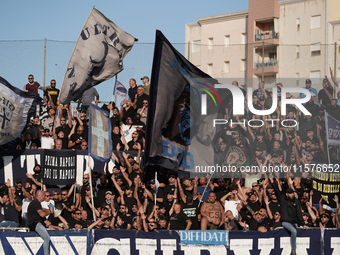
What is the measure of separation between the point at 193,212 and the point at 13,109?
608cm

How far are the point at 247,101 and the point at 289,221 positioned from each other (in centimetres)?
370

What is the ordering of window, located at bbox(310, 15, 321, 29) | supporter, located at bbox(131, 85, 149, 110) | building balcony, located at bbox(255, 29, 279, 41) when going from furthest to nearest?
building balcony, located at bbox(255, 29, 279, 41) → window, located at bbox(310, 15, 321, 29) → supporter, located at bbox(131, 85, 149, 110)

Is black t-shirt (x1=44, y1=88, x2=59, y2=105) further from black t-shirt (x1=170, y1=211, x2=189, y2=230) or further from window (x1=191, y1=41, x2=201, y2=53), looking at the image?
black t-shirt (x1=170, y1=211, x2=189, y2=230)

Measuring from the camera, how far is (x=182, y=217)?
13.0 meters

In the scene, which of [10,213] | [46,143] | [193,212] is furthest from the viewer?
[46,143]

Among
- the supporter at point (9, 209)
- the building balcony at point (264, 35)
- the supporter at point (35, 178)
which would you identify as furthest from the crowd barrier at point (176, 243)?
the building balcony at point (264, 35)

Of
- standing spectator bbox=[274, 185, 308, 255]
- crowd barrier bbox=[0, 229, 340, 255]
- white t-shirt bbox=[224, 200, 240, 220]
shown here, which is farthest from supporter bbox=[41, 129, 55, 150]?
standing spectator bbox=[274, 185, 308, 255]

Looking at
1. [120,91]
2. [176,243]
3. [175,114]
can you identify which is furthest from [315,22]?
[176,243]

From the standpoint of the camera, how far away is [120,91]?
16.2 metres

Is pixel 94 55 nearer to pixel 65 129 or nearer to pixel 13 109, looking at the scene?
pixel 65 129

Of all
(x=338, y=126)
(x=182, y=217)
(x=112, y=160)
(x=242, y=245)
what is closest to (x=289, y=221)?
(x=242, y=245)

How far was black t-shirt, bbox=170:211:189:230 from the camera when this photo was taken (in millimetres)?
12930

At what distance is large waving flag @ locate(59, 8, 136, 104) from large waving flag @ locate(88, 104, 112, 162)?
38.9 inches

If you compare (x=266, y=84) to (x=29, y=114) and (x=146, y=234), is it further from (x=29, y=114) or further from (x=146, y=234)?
(x=29, y=114)
